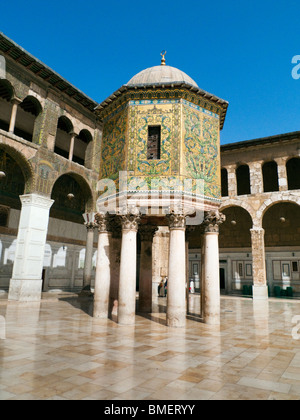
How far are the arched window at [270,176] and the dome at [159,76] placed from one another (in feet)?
45.9

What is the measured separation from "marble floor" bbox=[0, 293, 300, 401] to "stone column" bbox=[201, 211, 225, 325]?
64 centimetres

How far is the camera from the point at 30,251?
14242 mm

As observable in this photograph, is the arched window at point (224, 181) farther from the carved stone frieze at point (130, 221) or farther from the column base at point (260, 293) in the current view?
the carved stone frieze at point (130, 221)

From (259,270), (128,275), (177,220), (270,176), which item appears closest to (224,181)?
(270,176)

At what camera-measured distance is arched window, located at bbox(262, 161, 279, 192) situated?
22.4 meters

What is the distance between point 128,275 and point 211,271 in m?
2.68

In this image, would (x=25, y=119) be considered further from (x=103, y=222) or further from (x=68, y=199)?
(x=103, y=222)

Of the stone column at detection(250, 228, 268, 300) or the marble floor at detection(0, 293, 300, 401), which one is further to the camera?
the stone column at detection(250, 228, 268, 300)

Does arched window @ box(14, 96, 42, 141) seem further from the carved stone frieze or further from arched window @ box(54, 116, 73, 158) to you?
the carved stone frieze

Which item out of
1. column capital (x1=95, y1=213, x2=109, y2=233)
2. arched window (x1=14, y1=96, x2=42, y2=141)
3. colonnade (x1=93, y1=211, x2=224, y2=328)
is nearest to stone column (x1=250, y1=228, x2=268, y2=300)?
colonnade (x1=93, y1=211, x2=224, y2=328)

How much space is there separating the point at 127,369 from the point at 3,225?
15.5 metres

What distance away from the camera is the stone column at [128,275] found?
28.0ft

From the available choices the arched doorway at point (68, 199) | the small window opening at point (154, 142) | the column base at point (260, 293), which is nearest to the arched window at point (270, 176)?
the column base at point (260, 293)
